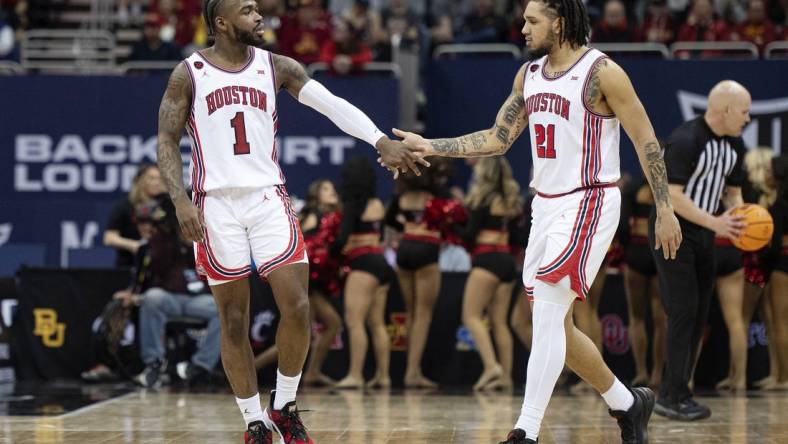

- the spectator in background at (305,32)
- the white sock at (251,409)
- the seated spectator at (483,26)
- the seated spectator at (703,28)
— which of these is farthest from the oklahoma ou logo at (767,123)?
the white sock at (251,409)

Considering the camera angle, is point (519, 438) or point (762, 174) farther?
point (762, 174)

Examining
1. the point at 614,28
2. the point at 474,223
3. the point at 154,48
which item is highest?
the point at 614,28

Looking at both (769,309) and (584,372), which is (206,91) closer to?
(584,372)

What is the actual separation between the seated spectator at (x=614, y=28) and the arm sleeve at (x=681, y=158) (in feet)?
20.9

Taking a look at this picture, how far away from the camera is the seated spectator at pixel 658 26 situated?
14438 mm

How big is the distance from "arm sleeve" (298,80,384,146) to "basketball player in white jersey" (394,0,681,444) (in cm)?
84

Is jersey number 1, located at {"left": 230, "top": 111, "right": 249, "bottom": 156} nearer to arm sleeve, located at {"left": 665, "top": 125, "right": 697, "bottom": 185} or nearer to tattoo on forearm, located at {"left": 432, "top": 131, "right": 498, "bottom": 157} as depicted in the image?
tattoo on forearm, located at {"left": 432, "top": 131, "right": 498, "bottom": 157}

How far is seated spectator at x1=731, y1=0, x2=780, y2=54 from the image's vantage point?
46.8ft

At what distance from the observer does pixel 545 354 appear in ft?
19.1

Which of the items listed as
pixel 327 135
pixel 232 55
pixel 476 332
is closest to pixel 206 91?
pixel 232 55

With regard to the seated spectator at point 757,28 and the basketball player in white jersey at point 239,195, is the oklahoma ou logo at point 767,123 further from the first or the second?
the basketball player in white jersey at point 239,195

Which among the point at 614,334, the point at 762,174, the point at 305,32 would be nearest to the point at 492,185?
the point at 614,334

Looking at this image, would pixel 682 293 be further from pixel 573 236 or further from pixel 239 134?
pixel 239 134

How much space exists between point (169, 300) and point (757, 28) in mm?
7950
